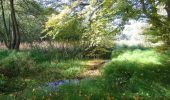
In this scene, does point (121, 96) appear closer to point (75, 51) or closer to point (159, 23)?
point (159, 23)

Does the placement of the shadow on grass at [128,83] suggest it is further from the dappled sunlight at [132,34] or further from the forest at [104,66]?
the dappled sunlight at [132,34]

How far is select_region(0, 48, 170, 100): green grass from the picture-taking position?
742 centimetres

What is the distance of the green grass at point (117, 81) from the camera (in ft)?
24.3

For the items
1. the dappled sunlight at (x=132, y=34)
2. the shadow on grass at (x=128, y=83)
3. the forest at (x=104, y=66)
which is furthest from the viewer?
the dappled sunlight at (x=132, y=34)

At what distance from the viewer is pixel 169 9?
382 inches

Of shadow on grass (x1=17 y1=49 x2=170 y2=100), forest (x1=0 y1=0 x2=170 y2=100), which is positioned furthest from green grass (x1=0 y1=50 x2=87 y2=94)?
shadow on grass (x1=17 y1=49 x2=170 y2=100)

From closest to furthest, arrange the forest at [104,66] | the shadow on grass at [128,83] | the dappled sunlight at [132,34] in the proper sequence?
the shadow on grass at [128,83] → the forest at [104,66] → the dappled sunlight at [132,34]

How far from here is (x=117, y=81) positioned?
30.6 ft

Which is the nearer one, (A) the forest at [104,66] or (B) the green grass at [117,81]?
(B) the green grass at [117,81]

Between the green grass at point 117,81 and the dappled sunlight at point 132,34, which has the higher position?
the dappled sunlight at point 132,34

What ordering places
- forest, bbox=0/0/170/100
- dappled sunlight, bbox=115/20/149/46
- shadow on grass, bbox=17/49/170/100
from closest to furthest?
shadow on grass, bbox=17/49/170/100, forest, bbox=0/0/170/100, dappled sunlight, bbox=115/20/149/46

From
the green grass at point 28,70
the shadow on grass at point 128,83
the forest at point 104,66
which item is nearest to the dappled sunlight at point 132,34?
the forest at point 104,66

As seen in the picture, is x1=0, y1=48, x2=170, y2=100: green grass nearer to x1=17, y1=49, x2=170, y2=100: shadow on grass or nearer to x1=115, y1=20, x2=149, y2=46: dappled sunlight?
x1=17, y1=49, x2=170, y2=100: shadow on grass

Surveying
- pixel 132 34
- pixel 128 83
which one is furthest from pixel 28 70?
pixel 132 34
